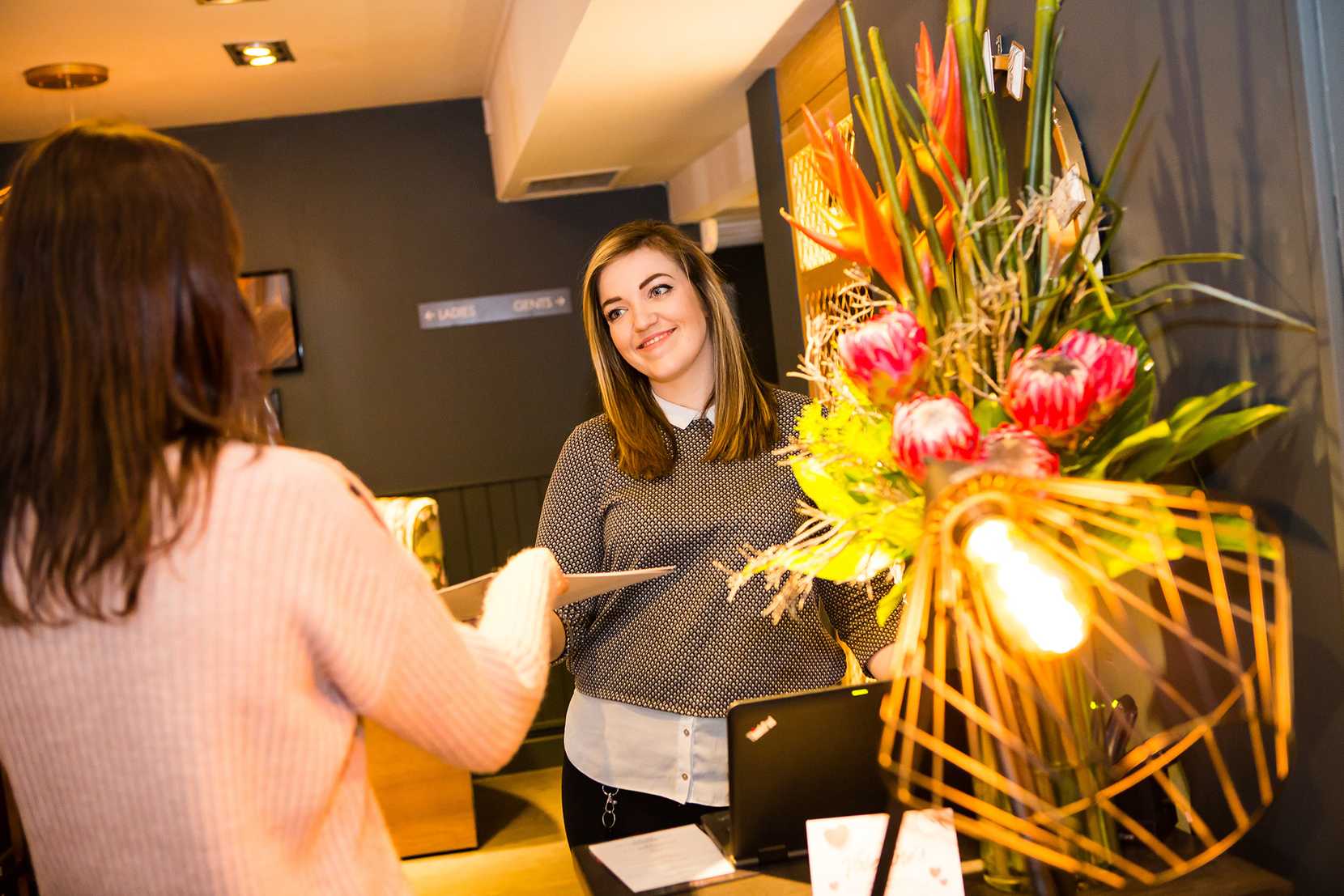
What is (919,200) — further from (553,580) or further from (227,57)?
(227,57)

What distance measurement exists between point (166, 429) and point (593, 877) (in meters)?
0.79

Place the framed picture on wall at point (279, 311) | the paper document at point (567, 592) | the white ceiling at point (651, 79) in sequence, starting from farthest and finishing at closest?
the framed picture on wall at point (279, 311), the white ceiling at point (651, 79), the paper document at point (567, 592)

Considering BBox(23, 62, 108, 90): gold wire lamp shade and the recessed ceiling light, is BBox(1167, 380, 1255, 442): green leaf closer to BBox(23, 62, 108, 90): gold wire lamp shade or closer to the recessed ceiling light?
the recessed ceiling light

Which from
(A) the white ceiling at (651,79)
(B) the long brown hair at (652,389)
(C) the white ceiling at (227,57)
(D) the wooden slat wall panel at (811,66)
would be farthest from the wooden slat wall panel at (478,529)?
(B) the long brown hair at (652,389)

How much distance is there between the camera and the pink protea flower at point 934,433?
1035 mm

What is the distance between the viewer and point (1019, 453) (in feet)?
3.29

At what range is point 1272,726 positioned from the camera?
50.0 inches

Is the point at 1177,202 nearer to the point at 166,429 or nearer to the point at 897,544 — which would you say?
the point at 897,544

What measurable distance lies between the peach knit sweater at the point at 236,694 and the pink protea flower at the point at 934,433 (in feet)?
1.42

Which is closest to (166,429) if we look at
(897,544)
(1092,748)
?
(897,544)

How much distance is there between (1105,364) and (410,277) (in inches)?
216

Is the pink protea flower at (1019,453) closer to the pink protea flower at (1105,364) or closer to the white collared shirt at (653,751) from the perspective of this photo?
the pink protea flower at (1105,364)

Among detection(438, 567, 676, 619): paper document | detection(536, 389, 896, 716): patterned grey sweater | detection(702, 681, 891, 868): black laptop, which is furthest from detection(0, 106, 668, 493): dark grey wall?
detection(702, 681, 891, 868): black laptop

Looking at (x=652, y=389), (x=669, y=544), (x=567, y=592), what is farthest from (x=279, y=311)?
(x=567, y=592)
